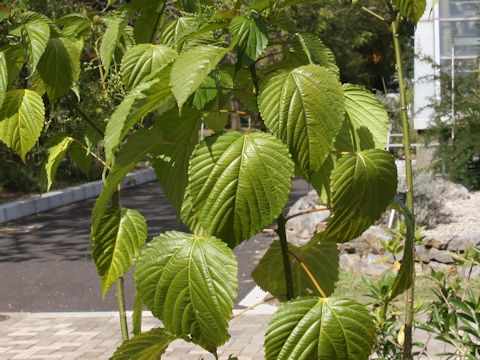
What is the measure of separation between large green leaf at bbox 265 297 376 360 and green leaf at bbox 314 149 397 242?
0.41 feet

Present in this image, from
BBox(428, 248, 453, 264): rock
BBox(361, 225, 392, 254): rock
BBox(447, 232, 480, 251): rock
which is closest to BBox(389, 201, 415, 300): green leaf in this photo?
BBox(428, 248, 453, 264): rock

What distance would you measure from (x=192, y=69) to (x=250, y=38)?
0.34ft

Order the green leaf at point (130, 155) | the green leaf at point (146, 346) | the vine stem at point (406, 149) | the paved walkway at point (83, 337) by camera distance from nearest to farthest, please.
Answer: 1. the green leaf at point (130, 155)
2. the green leaf at point (146, 346)
3. the vine stem at point (406, 149)
4. the paved walkway at point (83, 337)

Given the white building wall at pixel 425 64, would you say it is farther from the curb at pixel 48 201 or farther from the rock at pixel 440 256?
the rock at pixel 440 256

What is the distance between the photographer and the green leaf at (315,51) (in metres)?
1.67

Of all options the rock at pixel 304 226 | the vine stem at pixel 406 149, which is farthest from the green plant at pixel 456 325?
the rock at pixel 304 226

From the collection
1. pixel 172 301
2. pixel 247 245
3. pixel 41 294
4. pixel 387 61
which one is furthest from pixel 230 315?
pixel 387 61

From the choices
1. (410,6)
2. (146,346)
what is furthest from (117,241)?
(410,6)

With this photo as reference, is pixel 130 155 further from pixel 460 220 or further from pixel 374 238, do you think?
pixel 460 220

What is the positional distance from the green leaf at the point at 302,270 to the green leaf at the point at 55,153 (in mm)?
535

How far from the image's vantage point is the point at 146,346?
5.85ft

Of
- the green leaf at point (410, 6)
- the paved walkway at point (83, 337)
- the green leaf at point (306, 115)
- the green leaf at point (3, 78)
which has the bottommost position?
the paved walkway at point (83, 337)

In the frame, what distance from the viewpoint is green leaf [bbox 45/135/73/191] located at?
7.30 ft

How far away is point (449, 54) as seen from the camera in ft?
55.1
